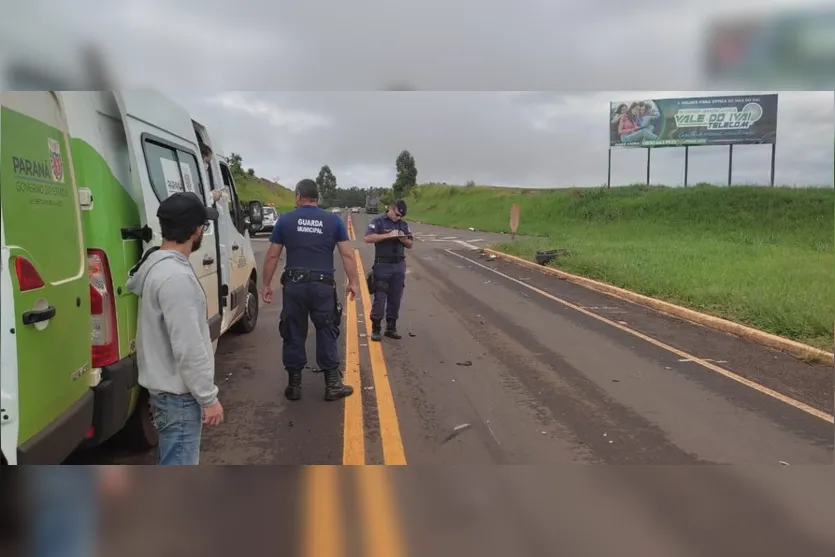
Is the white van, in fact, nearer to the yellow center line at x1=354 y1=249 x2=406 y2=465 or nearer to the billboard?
the yellow center line at x1=354 y1=249 x2=406 y2=465

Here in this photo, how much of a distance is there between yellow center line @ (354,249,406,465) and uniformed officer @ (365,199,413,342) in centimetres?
36

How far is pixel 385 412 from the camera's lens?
454 centimetres

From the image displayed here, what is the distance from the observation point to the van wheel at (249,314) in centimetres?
696

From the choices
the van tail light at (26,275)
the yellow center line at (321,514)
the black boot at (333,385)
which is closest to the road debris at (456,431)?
the yellow center line at (321,514)

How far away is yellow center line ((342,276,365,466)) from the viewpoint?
3.79 metres

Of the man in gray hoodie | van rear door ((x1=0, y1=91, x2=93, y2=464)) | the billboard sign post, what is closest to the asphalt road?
the man in gray hoodie

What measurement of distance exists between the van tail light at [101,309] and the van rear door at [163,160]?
387 mm

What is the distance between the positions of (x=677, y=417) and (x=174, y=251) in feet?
12.1

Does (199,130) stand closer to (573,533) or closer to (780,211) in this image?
(573,533)

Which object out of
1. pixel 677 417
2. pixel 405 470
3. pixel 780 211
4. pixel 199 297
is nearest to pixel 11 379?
pixel 199 297

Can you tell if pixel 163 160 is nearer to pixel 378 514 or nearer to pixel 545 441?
pixel 378 514

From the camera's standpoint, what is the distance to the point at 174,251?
8.71 ft

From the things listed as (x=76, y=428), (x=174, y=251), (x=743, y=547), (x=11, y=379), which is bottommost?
(x=743, y=547)

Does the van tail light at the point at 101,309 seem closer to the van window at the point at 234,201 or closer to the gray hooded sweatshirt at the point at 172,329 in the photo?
the gray hooded sweatshirt at the point at 172,329
